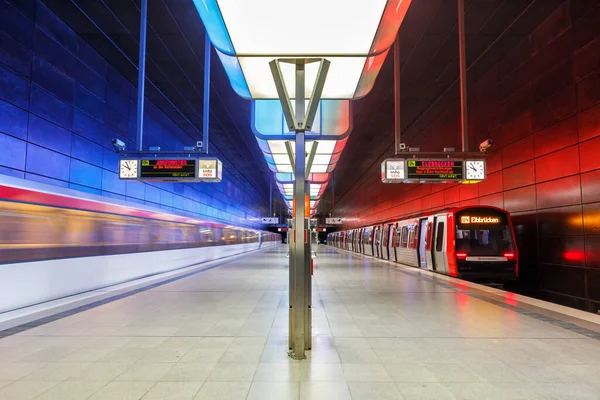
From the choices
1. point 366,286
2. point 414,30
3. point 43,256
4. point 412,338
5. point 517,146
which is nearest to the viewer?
point 412,338

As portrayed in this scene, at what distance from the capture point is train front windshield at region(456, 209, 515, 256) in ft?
35.9

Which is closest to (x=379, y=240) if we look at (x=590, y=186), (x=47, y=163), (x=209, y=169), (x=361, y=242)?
(x=361, y=242)

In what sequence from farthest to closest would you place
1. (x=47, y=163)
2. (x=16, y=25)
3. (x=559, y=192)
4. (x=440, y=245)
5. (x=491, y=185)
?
(x=491, y=185), (x=440, y=245), (x=47, y=163), (x=559, y=192), (x=16, y=25)

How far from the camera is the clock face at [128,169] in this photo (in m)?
11.4

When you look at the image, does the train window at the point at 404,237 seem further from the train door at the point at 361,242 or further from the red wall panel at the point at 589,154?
the train door at the point at 361,242

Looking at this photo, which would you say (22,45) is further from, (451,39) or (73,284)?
(451,39)

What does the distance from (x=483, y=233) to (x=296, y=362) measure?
9.53 meters

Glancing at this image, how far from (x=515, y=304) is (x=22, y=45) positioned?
1243cm

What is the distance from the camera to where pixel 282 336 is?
4.91m

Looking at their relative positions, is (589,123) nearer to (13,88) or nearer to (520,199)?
(520,199)

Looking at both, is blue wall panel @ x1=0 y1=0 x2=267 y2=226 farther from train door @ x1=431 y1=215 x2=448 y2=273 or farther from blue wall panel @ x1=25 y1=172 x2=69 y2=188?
train door @ x1=431 y1=215 x2=448 y2=273

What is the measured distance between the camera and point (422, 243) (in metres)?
15.3

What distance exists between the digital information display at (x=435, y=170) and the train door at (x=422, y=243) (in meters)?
3.84

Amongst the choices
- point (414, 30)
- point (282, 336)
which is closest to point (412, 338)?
point (282, 336)
